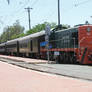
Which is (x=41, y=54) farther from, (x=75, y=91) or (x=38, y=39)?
(x=75, y=91)

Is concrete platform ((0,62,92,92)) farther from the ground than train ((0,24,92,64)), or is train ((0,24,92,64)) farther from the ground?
train ((0,24,92,64))

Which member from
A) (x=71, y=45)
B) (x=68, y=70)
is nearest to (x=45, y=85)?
(x=68, y=70)

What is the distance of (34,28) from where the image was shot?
94625 millimetres

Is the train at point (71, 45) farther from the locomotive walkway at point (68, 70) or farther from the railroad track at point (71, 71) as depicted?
the railroad track at point (71, 71)

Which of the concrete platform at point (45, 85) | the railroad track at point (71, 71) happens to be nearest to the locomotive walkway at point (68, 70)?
the railroad track at point (71, 71)


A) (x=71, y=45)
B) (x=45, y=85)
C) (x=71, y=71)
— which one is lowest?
(x=45, y=85)

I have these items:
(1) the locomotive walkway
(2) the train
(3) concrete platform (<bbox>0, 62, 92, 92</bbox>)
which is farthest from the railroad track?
(2) the train

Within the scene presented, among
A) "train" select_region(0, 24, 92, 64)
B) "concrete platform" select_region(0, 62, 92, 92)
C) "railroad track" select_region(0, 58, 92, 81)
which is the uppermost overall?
"train" select_region(0, 24, 92, 64)

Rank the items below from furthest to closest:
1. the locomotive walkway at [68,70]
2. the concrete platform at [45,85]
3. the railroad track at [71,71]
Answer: the locomotive walkway at [68,70], the railroad track at [71,71], the concrete platform at [45,85]

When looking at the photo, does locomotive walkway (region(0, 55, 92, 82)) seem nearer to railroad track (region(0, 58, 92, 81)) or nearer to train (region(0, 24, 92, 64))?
railroad track (region(0, 58, 92, 81))


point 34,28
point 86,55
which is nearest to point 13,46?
point 86,55

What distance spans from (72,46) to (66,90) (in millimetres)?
14379

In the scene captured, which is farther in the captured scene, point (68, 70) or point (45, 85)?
point (68, 70)

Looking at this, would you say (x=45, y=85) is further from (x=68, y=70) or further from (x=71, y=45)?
(x=71, y=45)
